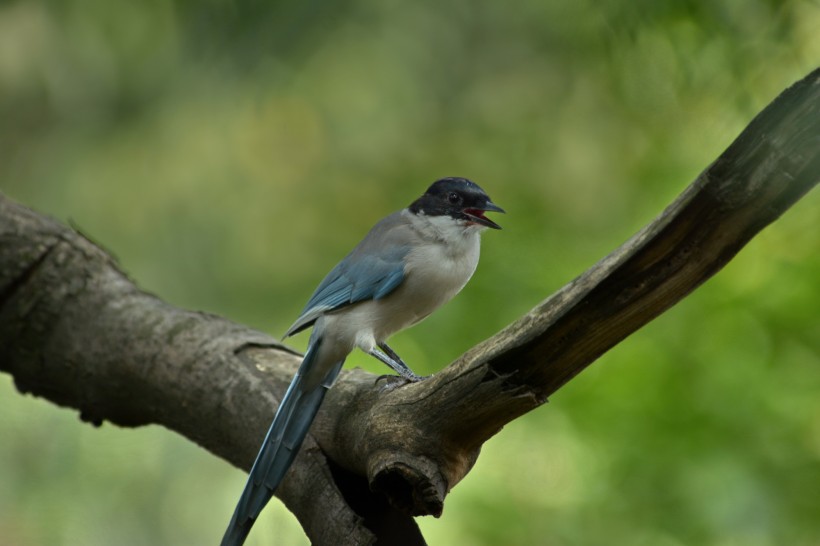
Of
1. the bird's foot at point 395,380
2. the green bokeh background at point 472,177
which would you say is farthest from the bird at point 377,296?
the green bokeh background at point 472,177

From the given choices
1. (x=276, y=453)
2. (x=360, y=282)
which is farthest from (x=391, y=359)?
(x=276, y=453)

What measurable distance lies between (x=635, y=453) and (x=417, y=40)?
8.19 feet

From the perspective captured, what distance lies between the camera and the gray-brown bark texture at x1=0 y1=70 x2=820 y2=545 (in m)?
1.87

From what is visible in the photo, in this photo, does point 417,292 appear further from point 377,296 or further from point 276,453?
point 276,453

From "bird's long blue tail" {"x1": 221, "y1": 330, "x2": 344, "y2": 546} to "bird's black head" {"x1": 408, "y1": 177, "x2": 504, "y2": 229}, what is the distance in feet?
2.61

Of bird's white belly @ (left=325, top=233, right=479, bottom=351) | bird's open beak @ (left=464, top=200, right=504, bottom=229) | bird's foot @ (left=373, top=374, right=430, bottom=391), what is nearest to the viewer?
bird's foot @ (left=373, top=374, right=430, bottom=391)

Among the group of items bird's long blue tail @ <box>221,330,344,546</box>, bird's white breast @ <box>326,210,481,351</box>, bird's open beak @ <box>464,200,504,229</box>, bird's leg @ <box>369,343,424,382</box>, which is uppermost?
bird's open beak @ <box>464,200,504,229</box>

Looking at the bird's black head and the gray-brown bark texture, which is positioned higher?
the bird's black head

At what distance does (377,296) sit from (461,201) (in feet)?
1.55

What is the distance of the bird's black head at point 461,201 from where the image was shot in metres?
3.46

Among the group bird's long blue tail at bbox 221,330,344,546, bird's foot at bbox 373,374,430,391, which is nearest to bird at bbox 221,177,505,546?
bird's long blue tail at bbox 221,330,344,546

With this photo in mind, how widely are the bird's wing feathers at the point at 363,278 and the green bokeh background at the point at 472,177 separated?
31.6 inches

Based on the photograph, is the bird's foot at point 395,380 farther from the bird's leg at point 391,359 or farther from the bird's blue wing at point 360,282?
the bird's blue wing at point 360,282

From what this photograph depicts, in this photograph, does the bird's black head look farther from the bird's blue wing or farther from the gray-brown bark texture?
the gray-brown bark texture
